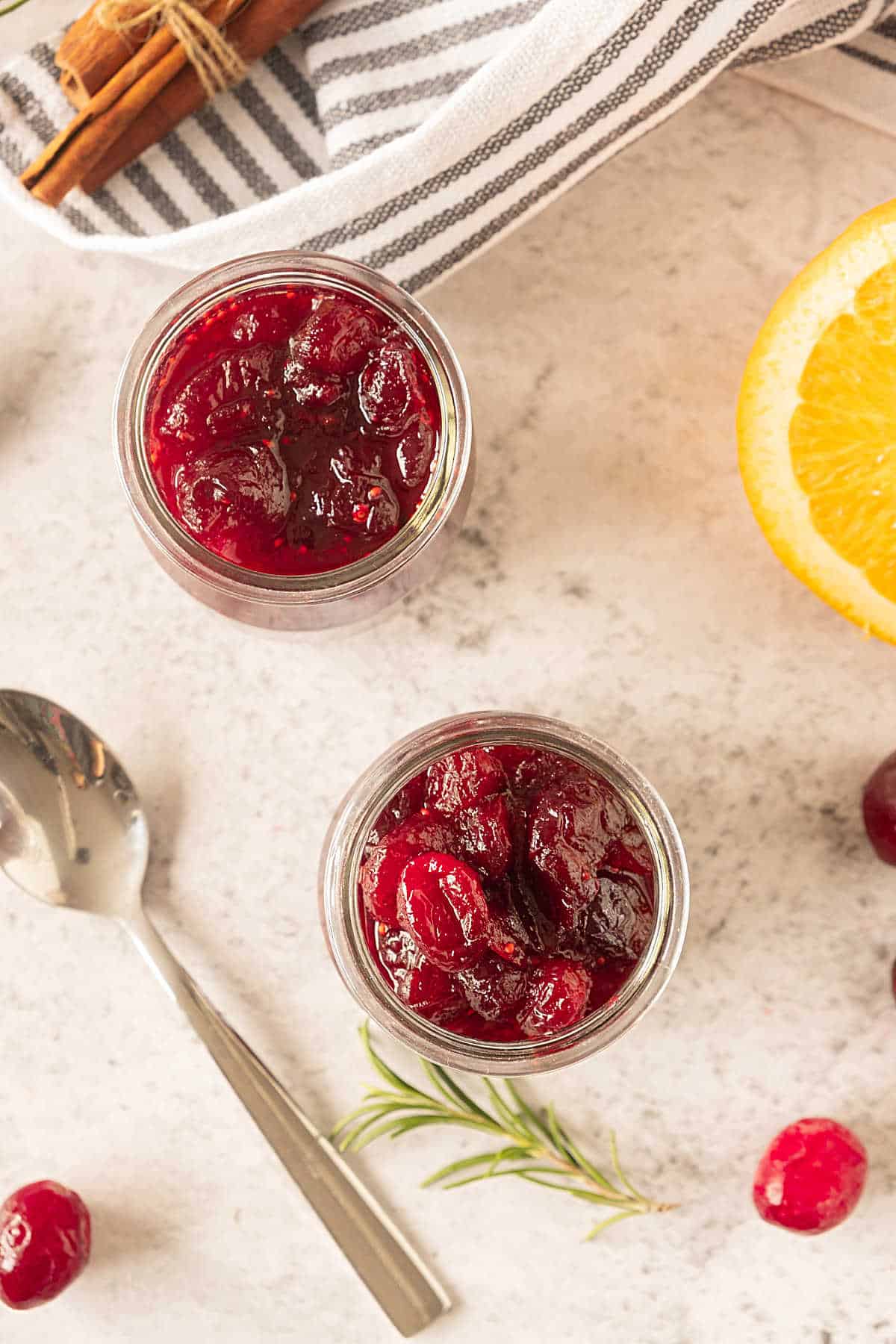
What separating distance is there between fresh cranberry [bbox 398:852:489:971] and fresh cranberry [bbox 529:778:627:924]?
0.07 meters

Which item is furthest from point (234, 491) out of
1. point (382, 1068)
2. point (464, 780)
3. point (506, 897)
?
point (382, 1068)

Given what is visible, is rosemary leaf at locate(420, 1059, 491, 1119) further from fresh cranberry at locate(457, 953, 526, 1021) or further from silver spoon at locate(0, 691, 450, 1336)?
fresh cranberry at locate(457, 953, 526, 1021)

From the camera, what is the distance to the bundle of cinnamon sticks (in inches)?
50.4

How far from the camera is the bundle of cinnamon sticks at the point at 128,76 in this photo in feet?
4.20

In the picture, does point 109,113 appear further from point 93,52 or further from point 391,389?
point 391,389

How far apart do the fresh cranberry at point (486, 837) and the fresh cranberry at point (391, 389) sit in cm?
35

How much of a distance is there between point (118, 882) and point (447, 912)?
50 centimetres

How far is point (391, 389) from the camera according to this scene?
1087 millimetres

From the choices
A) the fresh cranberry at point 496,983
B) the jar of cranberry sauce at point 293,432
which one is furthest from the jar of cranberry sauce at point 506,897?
the jar of cranberry sauce at point 293,432

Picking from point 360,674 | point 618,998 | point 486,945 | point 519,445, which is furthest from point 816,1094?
point 519,445

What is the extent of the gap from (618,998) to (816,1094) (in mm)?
422

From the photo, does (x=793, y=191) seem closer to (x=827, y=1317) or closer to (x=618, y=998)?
(x=618, y=998)

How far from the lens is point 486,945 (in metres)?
1.03

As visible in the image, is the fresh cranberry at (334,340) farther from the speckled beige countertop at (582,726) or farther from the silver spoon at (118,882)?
the silver spoon at (118,882)
